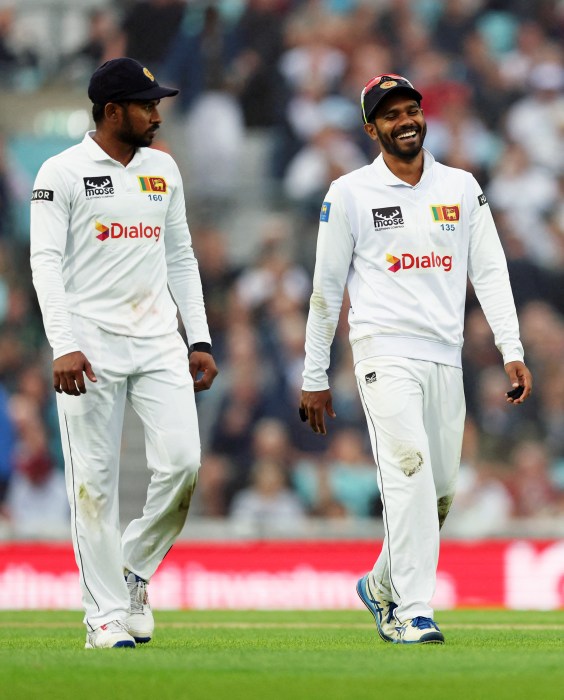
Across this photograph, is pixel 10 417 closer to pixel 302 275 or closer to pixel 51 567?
pixel 51 567

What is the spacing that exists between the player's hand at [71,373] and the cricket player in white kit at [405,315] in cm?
109

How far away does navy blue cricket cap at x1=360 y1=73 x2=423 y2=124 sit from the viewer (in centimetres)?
630

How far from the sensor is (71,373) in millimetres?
5852

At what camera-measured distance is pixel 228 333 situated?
45.6 ft

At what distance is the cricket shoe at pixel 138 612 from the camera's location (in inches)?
250

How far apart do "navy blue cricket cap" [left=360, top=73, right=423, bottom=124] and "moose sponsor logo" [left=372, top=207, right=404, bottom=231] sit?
42 cm

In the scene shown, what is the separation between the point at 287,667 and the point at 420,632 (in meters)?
1.17

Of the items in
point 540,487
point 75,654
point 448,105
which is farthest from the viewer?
point 448,105

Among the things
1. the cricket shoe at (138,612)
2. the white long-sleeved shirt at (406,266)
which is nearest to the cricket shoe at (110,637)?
the cricket shoe at (138,612)

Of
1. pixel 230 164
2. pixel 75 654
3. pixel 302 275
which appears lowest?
pixel 75 654

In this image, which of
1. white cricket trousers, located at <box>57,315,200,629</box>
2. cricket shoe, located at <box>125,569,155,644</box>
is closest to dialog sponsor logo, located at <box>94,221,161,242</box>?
white cricket trousers, located at <box>57,315,200,629</box>

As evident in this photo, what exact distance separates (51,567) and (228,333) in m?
3.25

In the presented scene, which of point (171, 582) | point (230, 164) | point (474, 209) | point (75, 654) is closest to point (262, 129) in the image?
point (230, 164)

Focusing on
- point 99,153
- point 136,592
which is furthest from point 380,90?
point 136,592
